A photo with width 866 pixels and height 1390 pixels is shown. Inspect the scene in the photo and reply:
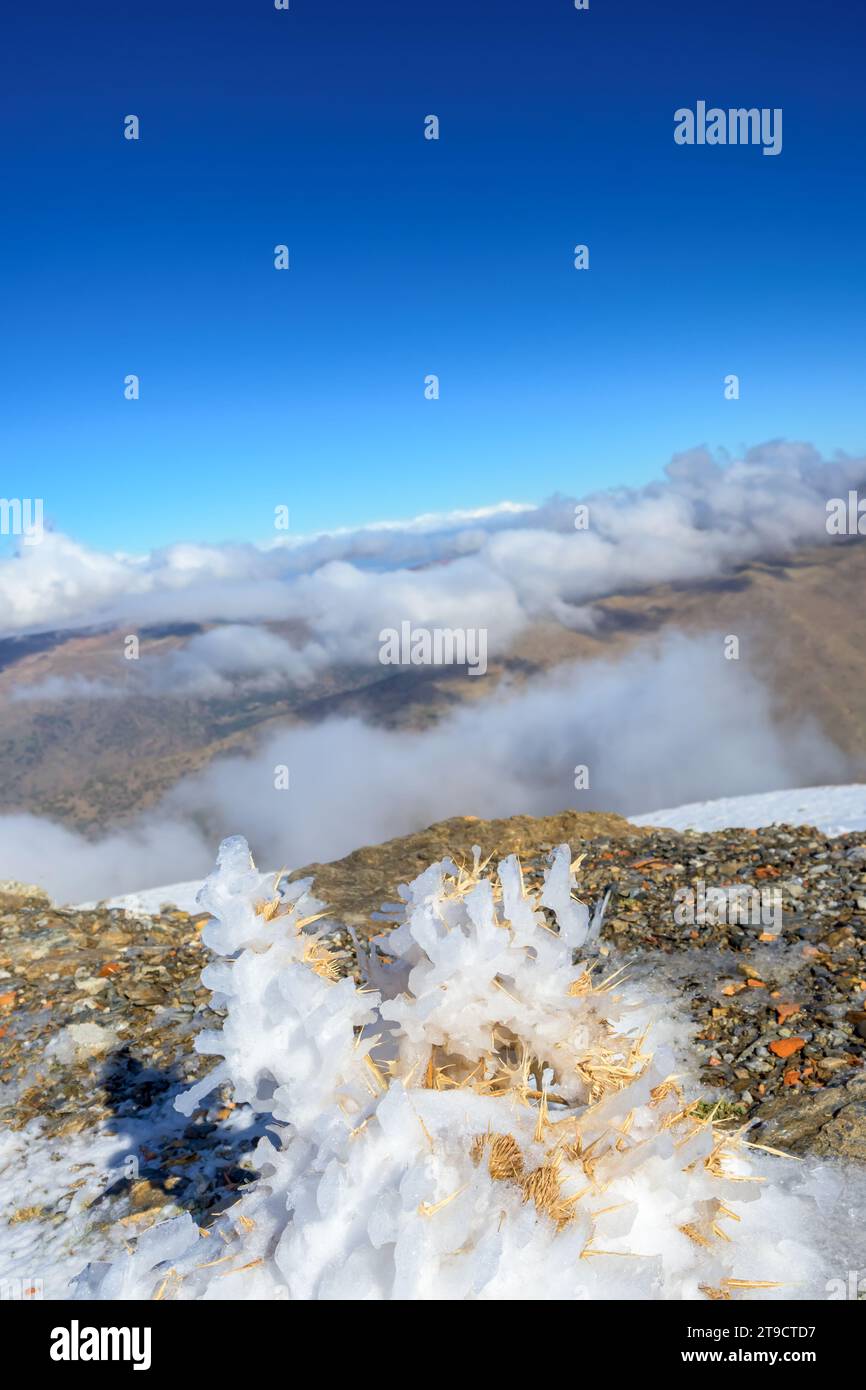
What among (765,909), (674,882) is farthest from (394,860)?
(765,909)

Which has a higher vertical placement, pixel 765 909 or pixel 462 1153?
pixel 462 1153

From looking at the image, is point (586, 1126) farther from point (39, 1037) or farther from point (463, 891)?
point (39, 1037)

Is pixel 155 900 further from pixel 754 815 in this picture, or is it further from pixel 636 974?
pixel 754 815

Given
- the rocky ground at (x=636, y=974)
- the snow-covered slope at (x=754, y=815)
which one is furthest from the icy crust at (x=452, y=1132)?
the snow-covered slope at (x=754, y=815)

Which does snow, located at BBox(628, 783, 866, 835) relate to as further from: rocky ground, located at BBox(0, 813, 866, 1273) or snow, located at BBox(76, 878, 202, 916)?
snow, located at BBox(76, 878, 202, 916)

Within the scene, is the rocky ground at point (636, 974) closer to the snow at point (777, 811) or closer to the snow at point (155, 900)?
the snow at point (155, 900)

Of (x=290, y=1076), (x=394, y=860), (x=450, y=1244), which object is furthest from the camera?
(x=394, y=860)

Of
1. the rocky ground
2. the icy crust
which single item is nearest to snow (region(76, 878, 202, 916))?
the rocky ground
